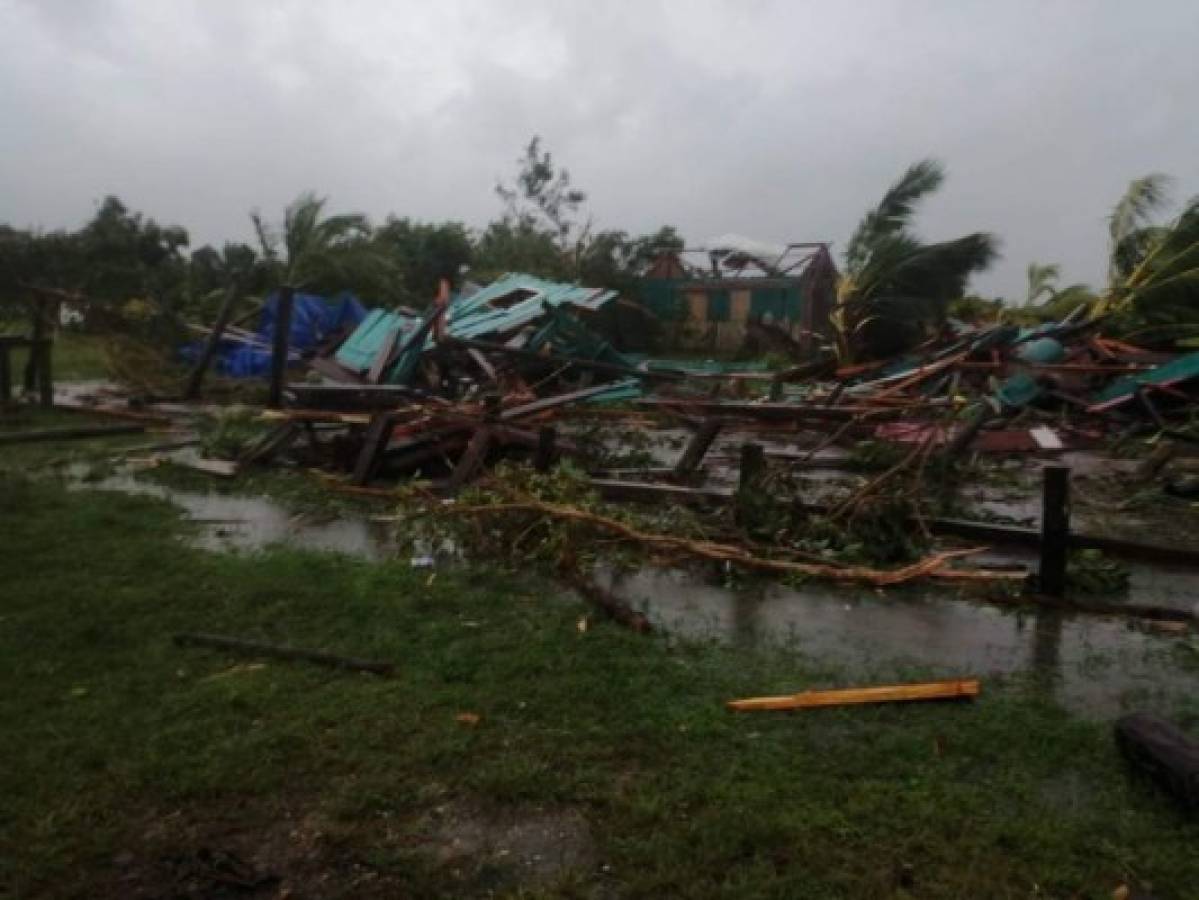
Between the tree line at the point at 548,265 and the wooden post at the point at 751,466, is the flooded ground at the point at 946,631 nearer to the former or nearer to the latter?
the wooden post at the point at 751,466

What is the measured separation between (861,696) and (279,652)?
8.05 feet

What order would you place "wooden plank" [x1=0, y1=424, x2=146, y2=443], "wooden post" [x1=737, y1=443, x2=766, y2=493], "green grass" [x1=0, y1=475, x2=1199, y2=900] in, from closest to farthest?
"green grass" [x1=0, y1=475, x2=1199, y2=900]
"wooden post" [x1=737, y1=443, x2=766, y2=493]
"wooden plank" [x1=0, y1=424, x2=146, y2=443]

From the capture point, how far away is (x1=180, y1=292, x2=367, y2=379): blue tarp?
688 inches

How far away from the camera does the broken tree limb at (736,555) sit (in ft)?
16.1

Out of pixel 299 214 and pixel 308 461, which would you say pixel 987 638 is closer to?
pixel 308 461

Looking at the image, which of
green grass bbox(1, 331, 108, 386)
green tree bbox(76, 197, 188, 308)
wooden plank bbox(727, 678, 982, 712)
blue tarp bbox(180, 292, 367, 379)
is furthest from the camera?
green tree bbox(76, 197, 188, 308)

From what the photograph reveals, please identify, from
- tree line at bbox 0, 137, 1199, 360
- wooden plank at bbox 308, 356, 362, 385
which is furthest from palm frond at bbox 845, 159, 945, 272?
wooden plank at bbox 308, 356, 362, 385

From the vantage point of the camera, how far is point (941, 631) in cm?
435

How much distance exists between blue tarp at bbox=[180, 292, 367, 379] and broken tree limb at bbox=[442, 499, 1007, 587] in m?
13.1

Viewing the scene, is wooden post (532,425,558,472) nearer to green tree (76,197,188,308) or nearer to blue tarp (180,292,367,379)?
blue tarp (180,292,367,379)

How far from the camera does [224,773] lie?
3.05 m

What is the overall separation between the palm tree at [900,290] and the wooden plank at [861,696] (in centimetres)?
1257

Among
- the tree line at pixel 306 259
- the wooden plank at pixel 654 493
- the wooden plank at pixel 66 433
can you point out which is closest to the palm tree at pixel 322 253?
the tree line at pixel 306 259

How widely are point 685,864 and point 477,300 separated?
49.2 feet
